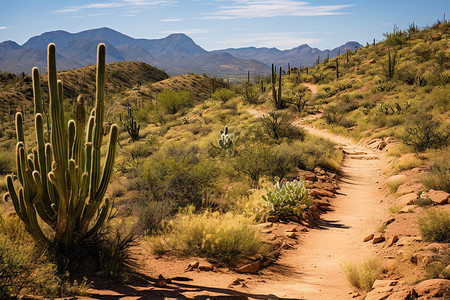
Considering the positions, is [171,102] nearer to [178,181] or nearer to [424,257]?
[178,181]

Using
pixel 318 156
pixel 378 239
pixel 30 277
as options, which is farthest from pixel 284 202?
pixel 30 277

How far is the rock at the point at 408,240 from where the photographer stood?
6.19 meters

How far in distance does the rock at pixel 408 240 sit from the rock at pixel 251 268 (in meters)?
2.40

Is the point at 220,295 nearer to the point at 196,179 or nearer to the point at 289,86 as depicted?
the point at 196,179

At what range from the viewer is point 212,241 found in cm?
634

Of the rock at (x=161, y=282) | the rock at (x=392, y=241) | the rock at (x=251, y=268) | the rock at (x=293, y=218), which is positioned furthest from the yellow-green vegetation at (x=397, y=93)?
the rock at (x=161, y=282)

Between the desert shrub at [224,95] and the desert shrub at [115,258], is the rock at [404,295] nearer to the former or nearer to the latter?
the desert shrub at [115,258]

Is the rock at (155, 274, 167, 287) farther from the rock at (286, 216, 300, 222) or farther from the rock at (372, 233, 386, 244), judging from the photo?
the rock at (286, 216, 300, 222)

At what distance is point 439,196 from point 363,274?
393cm

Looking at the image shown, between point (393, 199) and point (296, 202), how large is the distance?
2691 millimetres

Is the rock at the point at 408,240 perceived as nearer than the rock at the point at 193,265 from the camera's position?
No

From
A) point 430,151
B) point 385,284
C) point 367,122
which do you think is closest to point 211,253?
point 385,284

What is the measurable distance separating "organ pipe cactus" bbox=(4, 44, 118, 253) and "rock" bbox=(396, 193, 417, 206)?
667cm

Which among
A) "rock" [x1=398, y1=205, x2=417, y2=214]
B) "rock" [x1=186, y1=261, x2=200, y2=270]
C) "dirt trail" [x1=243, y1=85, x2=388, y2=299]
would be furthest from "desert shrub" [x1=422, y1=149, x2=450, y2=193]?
"rock" [x1=186, y1=261, x2=200, y2=270]
